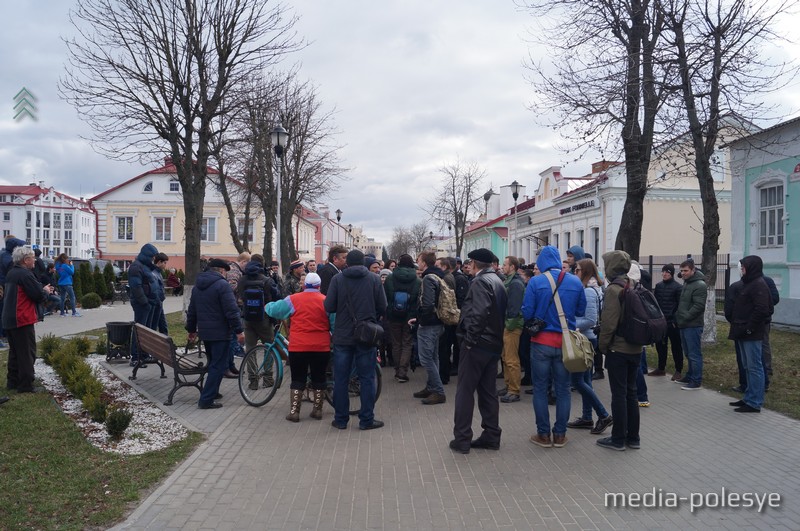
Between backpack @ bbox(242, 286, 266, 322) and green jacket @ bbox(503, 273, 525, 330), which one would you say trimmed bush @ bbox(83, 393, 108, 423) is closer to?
backpack @ bbox(242, 286, 266, 322)

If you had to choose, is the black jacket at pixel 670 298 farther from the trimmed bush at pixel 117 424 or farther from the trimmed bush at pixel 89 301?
the trimmed bush at pixel 89 301

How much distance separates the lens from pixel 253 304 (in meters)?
9.89

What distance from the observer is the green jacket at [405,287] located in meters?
10.1

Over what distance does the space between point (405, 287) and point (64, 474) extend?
5.72 meters

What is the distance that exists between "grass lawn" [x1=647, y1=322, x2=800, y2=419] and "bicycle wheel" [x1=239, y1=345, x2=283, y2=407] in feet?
22.6

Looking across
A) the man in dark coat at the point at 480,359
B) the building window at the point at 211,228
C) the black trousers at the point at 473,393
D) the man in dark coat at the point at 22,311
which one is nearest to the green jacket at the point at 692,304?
the man in dark coat at the point at 480,359

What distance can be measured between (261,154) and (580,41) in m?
→ 14.8

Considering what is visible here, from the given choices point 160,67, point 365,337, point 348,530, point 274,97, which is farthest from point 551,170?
point 348,530

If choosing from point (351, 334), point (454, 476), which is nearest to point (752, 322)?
point (454, 476)

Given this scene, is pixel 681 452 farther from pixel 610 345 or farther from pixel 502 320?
pixel 502 320

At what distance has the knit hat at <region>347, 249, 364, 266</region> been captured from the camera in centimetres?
750

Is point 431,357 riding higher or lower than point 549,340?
lower

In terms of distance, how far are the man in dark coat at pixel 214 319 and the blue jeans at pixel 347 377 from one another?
1.67 meters

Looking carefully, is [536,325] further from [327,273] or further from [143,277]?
[143,277]
